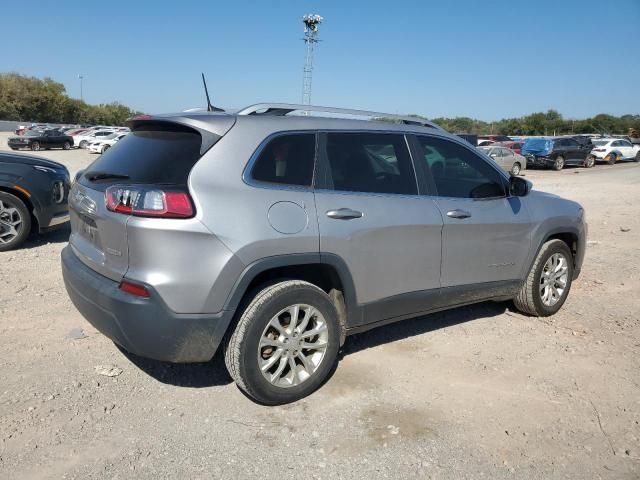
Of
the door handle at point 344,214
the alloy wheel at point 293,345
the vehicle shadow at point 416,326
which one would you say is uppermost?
the door handle at point 344,214

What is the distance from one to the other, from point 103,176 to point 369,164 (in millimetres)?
1727

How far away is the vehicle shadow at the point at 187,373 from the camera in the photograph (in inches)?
138

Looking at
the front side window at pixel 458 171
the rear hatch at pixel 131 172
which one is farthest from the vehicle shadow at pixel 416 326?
the rear hatch at pixel 131 172

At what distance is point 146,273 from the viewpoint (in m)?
2.79

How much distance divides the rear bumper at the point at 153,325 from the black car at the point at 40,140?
→ 36.1 metres

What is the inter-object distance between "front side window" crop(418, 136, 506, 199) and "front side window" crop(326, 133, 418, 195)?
225mm

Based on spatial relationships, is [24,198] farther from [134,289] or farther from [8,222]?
[134,289]

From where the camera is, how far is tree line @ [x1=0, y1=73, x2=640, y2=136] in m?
74.7

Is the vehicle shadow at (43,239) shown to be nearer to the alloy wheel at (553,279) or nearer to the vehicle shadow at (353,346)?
the vehicle shadow at (353,346)

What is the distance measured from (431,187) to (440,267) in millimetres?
592

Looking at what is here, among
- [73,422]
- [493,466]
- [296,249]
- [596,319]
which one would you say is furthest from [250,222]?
[596,319]

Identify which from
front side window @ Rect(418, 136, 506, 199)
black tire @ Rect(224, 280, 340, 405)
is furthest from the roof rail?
black tire @ Rect(224, 280, 340, 405)

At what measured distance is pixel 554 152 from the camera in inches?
1088

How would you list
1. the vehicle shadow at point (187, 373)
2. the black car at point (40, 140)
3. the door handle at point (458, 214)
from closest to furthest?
the vehicle shadow at point (187, 373) → the door handle at point (458, 214) → the black car at point (40, 140)
